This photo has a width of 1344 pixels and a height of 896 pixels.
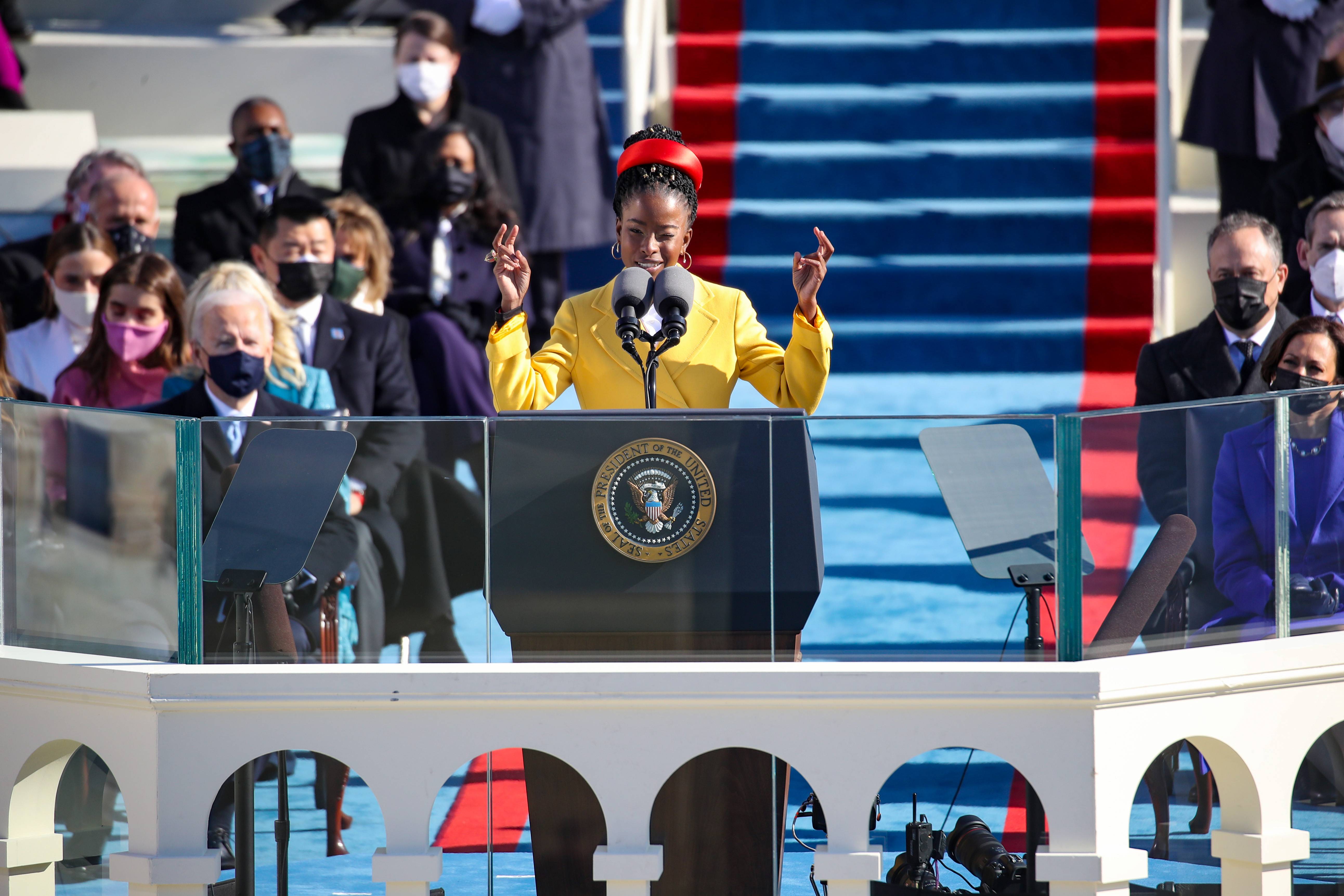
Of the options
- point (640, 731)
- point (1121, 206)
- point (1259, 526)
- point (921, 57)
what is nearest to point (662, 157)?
point (640, 731)

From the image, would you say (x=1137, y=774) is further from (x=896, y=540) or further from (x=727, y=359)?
(x=727, y=359)

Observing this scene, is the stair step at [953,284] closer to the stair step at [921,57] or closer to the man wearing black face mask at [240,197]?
the stair step at [921,57]

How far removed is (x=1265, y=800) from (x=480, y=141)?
15.1 feet

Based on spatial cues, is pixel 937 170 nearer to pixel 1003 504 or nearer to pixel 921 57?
pixel 921 57

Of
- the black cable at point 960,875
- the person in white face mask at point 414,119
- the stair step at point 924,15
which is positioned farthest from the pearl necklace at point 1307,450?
the stair step at point 924,15

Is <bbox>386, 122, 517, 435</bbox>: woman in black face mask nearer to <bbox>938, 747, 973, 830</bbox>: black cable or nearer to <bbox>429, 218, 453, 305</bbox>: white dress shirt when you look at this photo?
<bbox>429, 218, 453, 305</bbox>: white dress shirt

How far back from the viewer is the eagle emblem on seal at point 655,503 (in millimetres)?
3314

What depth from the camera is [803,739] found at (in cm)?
332

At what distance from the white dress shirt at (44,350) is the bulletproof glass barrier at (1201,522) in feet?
12.6

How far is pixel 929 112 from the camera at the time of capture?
9273mm

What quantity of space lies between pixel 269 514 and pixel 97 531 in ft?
1.28

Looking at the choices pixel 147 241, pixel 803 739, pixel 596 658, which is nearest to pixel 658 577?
pixel 596 658

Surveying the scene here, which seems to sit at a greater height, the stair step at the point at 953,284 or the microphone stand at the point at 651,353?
the stair step at the point at 953,284

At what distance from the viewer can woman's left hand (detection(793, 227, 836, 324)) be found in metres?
3.46
